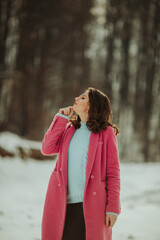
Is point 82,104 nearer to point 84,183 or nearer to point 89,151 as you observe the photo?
point 89,151

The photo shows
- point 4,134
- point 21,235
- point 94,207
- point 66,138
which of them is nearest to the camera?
point 94,207

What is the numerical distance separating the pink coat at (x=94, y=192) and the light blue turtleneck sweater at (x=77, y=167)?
0.10 feet

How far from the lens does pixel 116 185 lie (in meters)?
1.06

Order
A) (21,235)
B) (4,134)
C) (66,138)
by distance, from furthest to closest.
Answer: (4,134)
(21,235)
(66,138)

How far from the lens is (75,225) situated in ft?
3.53

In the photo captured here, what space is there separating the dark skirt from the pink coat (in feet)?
0.13

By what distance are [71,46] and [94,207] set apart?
6.03 metres

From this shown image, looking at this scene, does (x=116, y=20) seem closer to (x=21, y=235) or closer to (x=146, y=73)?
(x=146, y=73)

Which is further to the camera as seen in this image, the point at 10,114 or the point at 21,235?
the point at 10,114

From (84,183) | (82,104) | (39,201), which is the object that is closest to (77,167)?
(84,183)

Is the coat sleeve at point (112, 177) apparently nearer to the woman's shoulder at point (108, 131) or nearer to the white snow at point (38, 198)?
the woman's shoulder at point (108, 131)

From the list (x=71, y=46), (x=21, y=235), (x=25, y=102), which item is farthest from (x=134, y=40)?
(x=21, y=235)

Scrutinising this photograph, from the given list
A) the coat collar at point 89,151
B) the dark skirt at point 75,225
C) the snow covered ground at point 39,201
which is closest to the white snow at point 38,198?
the snow covered ground at point 39,201

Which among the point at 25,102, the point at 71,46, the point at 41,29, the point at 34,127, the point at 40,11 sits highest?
the point at 40,11
